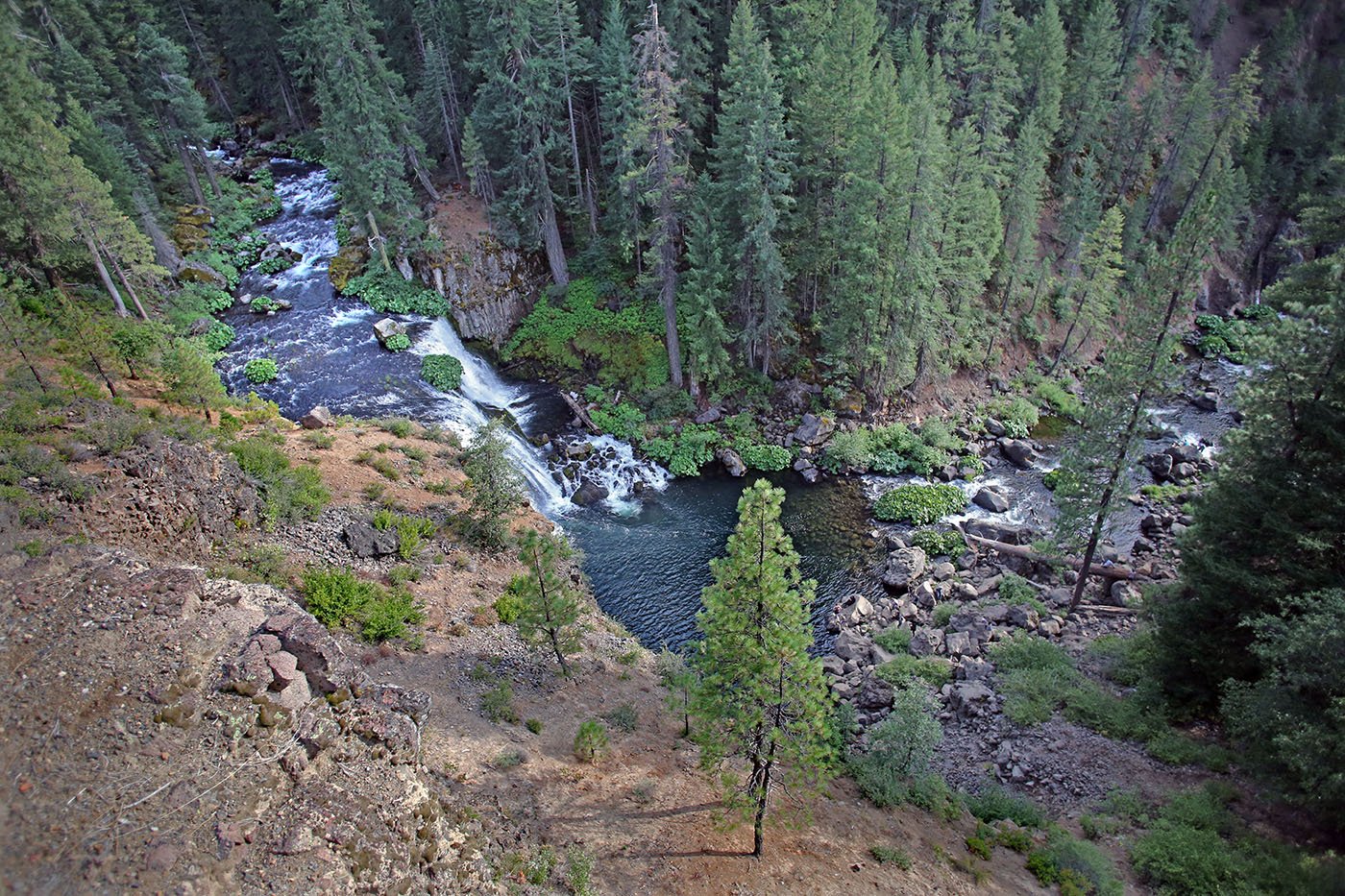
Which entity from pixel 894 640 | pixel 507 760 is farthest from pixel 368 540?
pixel 894 640

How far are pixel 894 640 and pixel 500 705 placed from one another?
1425cm

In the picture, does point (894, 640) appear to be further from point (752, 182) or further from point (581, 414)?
point (752, 182)

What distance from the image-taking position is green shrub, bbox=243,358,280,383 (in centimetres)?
3375

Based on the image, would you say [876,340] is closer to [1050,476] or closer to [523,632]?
[1050,476]

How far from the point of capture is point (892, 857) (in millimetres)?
14500

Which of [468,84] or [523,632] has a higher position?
[468,84]

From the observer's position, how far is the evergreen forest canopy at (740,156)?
1254 inches

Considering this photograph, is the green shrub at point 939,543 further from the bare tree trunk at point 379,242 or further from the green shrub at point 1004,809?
the bare tree trunk at point 379,242

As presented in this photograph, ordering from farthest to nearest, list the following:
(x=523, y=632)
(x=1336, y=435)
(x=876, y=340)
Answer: (x=876, y=340), (x=523, y=632), (x=1336, y=435)

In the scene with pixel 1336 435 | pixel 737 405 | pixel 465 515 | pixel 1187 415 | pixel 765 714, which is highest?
pixel 1336 435

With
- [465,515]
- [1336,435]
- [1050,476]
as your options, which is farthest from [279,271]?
[1336,435]

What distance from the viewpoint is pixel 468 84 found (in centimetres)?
4572

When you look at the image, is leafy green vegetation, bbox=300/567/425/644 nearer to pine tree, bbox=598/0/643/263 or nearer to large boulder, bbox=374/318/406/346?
large boulder, bbox=374/318/406/346

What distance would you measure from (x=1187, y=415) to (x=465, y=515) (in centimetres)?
4187
